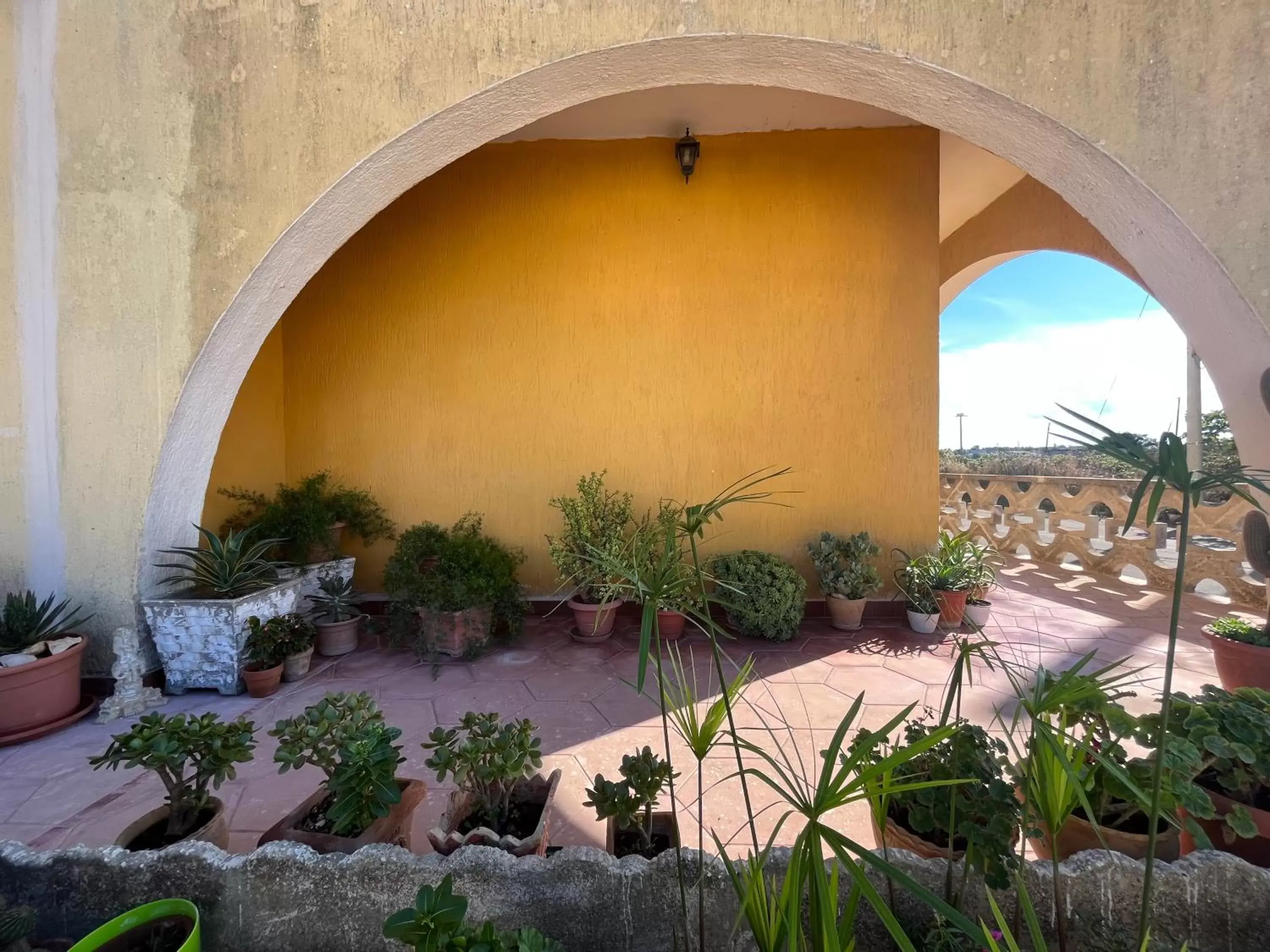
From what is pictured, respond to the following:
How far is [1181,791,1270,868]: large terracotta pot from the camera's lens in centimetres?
134

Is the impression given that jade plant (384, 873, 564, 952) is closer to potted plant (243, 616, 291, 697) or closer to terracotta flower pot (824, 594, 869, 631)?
potted plant (243, 616, 291, 697)

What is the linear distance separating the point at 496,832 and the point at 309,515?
3.30 meters

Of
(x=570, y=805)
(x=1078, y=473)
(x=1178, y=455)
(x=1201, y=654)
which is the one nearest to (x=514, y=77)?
(x=1178, y=455)

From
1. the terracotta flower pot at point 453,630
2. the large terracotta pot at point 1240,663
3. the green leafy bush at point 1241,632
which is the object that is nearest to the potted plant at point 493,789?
the terracotta flower pot at point 453,630

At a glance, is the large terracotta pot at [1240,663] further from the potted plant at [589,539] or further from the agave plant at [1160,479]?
the potted plant at [589,539]

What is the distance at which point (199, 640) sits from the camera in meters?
2.86

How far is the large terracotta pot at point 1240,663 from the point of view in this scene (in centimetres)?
248

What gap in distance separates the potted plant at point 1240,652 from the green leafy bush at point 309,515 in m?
5.30

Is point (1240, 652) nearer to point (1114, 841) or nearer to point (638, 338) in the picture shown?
point (1114, 841)

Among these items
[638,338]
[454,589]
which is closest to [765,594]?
[454,589]

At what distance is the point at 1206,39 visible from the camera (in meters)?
2.25

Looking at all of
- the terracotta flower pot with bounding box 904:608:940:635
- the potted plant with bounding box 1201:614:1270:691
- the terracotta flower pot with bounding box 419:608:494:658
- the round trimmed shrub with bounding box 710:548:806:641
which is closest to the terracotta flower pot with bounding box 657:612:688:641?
the round trimmed shrub with bounding box 710:548:806:641

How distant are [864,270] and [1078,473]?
8.71 m

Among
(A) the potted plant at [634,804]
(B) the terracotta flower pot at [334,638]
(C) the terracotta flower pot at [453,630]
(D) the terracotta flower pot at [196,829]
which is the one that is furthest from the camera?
(B) the terracotta flower pot at [334,638]
